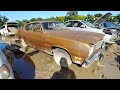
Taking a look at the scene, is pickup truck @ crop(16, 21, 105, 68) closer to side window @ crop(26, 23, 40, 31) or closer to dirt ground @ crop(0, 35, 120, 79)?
side window @ crop(26, 23, 40, 31)

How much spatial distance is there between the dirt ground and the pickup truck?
324 millimetres

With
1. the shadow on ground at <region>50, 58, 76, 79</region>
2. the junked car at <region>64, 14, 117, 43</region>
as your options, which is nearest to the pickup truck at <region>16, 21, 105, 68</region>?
the shadow on ground at <region>50, 58, 76, 79</region>

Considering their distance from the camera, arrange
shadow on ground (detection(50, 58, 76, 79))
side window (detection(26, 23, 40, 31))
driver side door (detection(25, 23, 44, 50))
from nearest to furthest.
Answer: shadow on ground (detection(50, 58, 76, 79))
driver side door (detection(25, 23, 44, 50))
side window (detection(26, 23, 40, 31))

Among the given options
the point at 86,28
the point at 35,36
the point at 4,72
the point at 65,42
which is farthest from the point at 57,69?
the point at 86,28

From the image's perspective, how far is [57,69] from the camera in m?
4.96

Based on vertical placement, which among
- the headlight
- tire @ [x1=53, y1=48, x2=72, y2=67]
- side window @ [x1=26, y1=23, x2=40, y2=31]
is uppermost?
side window @ [x1=26, y1=23, x2=40, y2=31]

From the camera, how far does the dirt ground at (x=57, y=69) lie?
4.47 metres

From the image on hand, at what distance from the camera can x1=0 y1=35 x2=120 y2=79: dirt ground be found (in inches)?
176

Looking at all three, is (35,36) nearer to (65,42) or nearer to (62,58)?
(62,58)

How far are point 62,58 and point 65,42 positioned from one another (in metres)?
0.67

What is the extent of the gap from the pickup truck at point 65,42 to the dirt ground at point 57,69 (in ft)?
1.06

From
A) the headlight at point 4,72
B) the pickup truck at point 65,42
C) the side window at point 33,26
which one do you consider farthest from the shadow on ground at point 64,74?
the side window at point 33,26
